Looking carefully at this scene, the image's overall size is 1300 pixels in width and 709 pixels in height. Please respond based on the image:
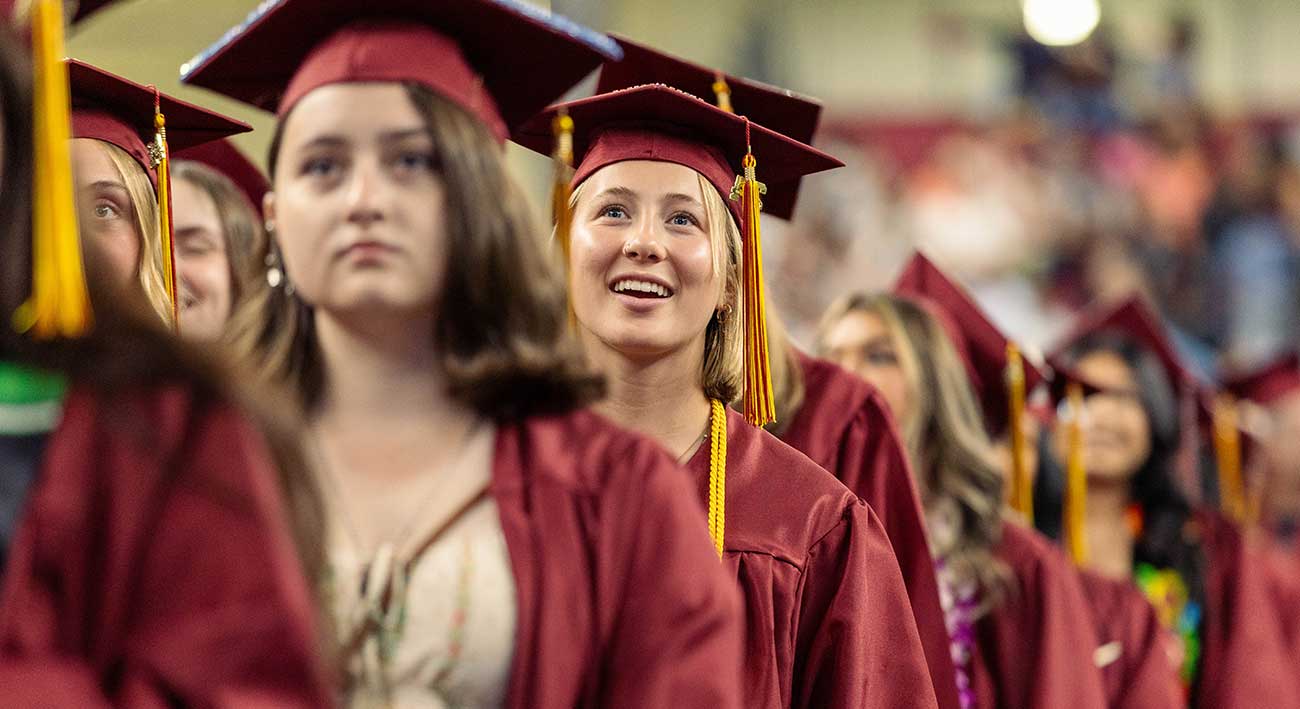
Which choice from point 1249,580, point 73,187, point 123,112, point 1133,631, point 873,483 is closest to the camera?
point 73,187

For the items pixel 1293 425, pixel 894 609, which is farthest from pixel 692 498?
pixel 1293 425

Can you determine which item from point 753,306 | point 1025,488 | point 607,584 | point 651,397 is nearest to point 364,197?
point 607,584

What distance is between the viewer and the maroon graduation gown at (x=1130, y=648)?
403 centimetres

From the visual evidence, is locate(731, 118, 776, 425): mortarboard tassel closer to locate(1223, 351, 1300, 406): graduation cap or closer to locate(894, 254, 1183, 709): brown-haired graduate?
locate(894, 254, 1183, 709): brown-haired graduate

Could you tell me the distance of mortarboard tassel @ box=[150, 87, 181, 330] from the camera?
2.49m

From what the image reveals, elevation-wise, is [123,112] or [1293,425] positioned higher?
[123,112]

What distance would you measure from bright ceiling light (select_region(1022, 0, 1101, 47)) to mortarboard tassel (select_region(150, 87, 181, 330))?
8.66 m

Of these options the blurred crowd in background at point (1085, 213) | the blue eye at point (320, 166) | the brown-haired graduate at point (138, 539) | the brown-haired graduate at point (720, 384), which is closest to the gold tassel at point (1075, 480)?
the brown-haired graduate at point (720, 384)

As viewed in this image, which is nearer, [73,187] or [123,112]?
[73,187]

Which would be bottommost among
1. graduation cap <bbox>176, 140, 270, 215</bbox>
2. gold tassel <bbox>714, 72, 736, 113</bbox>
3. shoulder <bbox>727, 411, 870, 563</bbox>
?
shoulder <bbox>727, 411, 870, 563</bbox>

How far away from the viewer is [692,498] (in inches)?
76.2

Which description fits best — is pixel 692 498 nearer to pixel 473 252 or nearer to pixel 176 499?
pixel 473 252

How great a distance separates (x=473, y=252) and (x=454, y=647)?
1.34ft

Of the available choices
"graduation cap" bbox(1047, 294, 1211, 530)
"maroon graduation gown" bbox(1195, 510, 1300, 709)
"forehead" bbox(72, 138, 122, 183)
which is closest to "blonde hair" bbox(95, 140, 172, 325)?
"forehead" bbox(72, 138, 122, 183)
